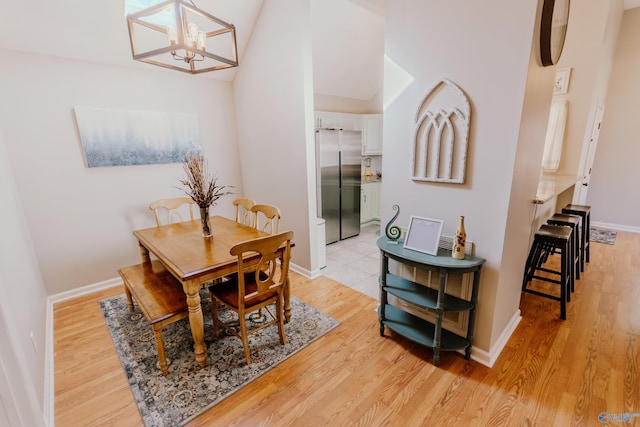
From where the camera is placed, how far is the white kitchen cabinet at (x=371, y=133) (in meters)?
5.26

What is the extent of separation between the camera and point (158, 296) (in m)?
2.05

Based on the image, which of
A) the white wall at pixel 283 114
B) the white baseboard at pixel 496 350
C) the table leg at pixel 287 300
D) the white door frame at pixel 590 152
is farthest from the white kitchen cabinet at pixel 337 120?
the white baseboard at pixel 496 350

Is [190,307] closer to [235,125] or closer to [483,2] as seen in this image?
[483,2]

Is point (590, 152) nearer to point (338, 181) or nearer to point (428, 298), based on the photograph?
point (338, 181)

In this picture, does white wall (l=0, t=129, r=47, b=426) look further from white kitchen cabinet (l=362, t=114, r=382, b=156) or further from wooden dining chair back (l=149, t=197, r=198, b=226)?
white kitchen cabinet (l=362, t=114, r=382, b=156)

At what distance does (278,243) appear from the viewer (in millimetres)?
1860

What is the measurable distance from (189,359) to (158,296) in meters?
0.52

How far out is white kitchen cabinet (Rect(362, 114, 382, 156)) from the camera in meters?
5.26

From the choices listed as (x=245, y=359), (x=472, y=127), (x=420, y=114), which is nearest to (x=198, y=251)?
(x=245, y=359)

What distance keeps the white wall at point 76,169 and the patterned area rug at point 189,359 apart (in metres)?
0.76

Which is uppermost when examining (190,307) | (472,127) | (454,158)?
(472,127)

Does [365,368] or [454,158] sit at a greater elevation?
[454,158]

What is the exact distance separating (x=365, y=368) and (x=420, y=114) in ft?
5.96

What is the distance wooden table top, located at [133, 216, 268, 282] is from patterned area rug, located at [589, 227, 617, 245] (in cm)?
518
